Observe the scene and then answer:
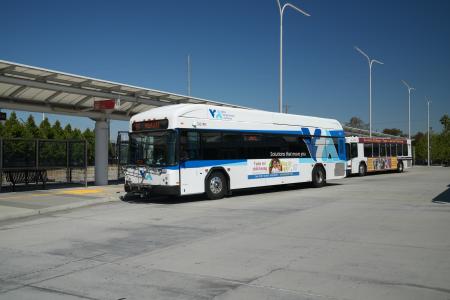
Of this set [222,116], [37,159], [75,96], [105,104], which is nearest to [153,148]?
[222,116]

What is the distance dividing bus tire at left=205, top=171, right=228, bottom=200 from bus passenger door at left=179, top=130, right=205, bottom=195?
0.97 feet

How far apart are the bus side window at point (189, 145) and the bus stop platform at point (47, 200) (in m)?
3.40

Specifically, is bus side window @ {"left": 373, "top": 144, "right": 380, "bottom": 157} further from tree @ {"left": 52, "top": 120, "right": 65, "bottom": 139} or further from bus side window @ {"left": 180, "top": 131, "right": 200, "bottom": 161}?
tree @ {"left": 52, "top": 120, "right": 65, "bottom": 139}

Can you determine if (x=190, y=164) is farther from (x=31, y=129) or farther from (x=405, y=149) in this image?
(x=31, y=129)

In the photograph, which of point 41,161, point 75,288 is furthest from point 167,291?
point 41,161

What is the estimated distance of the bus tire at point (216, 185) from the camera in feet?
53.6

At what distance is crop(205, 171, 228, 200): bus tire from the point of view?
16.3m

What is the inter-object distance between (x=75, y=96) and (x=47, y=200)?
5404mm

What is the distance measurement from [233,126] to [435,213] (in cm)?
764

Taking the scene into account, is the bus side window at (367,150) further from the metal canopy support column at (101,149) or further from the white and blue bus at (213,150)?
the metal canopy support column at (101,149)

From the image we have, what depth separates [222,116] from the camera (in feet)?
56.2

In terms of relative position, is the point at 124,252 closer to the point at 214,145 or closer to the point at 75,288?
the point at 75,288

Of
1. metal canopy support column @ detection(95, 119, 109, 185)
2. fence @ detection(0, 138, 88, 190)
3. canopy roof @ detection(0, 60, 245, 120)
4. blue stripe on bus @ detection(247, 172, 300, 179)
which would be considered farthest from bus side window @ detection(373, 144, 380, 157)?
fence @ detection(0, 138, 88, 190)

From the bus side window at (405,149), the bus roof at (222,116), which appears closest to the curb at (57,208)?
the bus roof at (222,116)
